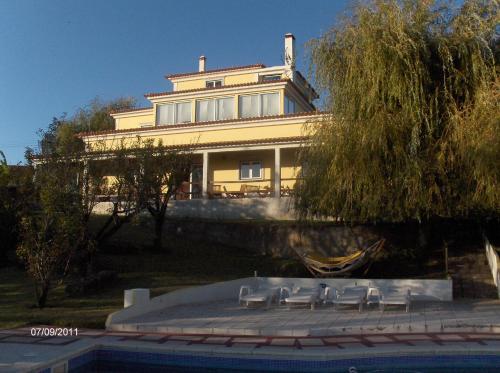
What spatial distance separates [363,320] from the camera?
10.3 meters

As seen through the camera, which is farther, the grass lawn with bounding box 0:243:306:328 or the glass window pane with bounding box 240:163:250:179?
the glass window pane with bounding box 240:163:250:179

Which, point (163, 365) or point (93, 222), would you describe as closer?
point (163, 365)

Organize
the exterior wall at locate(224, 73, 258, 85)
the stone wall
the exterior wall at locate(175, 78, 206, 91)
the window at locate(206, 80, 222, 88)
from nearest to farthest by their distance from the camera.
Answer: the stone wall → the exterior wall at locate(224, 73, 258, 85) → the window at locate(206, 80, 222, 88) → the exterior wall at locate(175, 78, 206, 91)

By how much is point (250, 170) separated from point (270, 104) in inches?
161

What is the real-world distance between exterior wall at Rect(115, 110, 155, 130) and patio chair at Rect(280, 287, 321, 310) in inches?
854

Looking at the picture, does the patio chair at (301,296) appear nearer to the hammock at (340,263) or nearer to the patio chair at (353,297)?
the patio chair at (353,297)

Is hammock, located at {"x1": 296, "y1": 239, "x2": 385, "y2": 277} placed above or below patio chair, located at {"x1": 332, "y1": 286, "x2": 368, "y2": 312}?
above

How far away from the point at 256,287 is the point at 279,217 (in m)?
8.33

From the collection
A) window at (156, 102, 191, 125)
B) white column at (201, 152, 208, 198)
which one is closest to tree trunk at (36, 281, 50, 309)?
white column at (201, 152, 208, 198)

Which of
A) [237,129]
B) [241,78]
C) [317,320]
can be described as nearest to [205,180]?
[237,129]

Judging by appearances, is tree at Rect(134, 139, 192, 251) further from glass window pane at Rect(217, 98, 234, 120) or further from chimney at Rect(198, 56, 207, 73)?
chimney at Rect(198, 56, 207, 73)

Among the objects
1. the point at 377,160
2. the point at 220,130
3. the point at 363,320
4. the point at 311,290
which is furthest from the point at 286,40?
the point at 363,320

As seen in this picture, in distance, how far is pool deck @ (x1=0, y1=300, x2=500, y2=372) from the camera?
303 inches

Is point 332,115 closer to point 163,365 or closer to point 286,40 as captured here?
point 163,365
